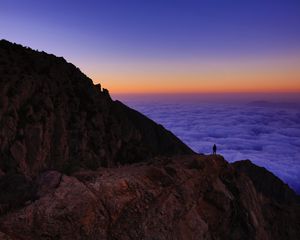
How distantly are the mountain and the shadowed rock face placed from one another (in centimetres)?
14

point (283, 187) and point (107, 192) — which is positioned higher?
point (107, 192)

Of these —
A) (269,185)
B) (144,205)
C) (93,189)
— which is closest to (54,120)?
(93,189)

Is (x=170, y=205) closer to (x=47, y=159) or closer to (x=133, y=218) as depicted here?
(x=133, y=218)

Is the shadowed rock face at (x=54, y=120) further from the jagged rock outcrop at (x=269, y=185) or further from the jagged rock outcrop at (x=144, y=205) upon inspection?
the jagged rock outcrop at (x=269, y=185)

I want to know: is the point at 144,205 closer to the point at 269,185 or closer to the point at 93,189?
the point at 93,189

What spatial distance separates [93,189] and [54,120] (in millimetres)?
31469

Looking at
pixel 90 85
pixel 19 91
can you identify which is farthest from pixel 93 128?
pixel 19 91

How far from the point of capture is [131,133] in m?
60.8

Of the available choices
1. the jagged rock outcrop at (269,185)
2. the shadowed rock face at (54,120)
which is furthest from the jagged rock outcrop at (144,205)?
the jagged rock outcrop at (269,185)

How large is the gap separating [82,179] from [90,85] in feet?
140

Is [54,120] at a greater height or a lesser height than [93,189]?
lesser

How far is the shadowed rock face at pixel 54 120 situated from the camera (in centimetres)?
3728

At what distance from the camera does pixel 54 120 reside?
143 feet

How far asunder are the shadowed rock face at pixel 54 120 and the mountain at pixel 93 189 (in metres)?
0.14
